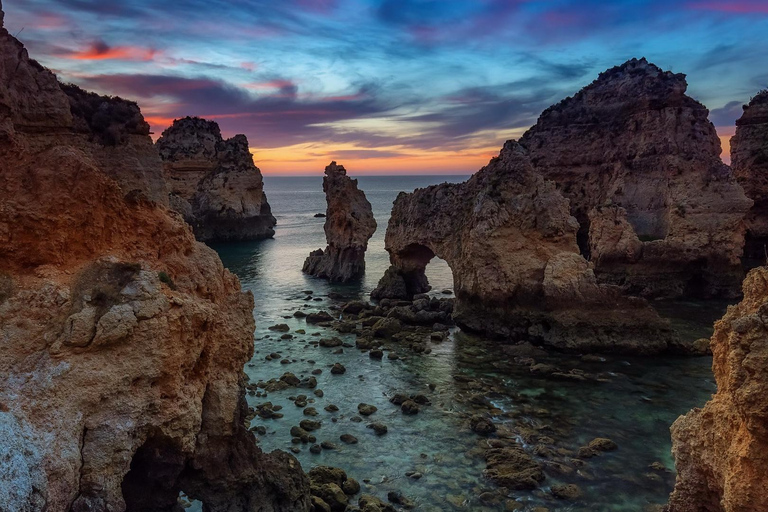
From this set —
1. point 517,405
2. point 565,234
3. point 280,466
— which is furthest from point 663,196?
point 280,466

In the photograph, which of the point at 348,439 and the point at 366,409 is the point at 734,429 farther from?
the point at 366,409

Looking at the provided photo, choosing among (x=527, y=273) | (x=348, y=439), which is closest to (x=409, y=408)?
(x=348, y=439)

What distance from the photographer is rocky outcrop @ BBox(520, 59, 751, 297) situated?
130 ft

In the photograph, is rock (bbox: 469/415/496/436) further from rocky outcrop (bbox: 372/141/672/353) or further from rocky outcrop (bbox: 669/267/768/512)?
rocky outcrop (bbox: 372/141/672/353)

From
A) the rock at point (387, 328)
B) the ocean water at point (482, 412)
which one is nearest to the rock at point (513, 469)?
the ocean water at point (482, 412)

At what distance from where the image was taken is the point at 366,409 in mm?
21250

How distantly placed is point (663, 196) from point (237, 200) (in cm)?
5618

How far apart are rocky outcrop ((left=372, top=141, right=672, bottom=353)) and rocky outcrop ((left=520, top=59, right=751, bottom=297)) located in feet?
40.4

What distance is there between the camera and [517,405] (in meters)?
21.7

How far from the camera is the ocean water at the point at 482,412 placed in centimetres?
1587

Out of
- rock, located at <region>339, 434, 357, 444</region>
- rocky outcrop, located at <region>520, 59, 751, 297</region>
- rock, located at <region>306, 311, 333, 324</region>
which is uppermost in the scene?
rocky outcrop, located at <region>520, 59, 751, 297</region>

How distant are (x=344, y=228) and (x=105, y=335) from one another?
133 feet

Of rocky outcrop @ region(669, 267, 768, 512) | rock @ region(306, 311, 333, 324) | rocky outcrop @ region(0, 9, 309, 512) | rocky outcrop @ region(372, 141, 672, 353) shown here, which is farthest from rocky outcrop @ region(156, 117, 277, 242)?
rocky outcrop @ region(669, 267, 768, 512)

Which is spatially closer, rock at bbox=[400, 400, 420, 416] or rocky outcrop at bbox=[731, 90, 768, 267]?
rock at bbox=[400, 400, 420, 416]
